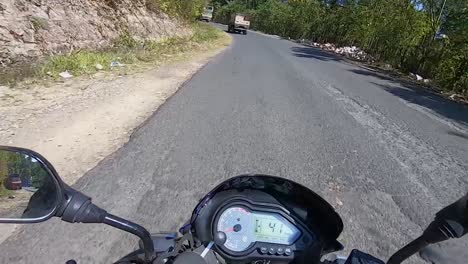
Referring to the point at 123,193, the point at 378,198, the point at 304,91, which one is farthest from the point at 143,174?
the point at 304,91

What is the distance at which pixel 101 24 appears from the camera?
38.8 ft

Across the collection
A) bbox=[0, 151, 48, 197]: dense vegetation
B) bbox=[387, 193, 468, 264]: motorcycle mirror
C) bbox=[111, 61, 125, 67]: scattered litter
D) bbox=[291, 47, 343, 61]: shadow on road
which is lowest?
bbox=[291, 47, 343, 61]: shadow on road

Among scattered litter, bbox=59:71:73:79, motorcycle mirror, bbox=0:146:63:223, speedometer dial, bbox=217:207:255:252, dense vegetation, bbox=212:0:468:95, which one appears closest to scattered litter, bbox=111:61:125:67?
scattered litter, bbox=59:71:73:79

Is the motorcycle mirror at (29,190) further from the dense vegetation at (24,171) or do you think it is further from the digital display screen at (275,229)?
the digital display screen at (275,229)

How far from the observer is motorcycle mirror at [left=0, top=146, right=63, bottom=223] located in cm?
112

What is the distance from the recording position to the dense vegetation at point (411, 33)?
1502 centimetres

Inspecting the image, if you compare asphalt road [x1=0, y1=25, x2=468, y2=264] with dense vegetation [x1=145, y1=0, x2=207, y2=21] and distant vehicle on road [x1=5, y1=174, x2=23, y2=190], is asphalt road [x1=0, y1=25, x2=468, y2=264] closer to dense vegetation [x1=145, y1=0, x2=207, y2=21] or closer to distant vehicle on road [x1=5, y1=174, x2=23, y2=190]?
distant vehicle on road [x1=5, y1=174, x2=23, y2=190]

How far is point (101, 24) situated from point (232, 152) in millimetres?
9051

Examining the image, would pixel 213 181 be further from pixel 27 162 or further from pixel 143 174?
pixel 27 162

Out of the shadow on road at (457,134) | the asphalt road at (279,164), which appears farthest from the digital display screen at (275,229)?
the shadow on road at (457,134)

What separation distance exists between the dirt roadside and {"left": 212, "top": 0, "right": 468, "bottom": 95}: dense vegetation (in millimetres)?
12064

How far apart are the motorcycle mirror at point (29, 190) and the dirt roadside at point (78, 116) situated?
1.90 meters

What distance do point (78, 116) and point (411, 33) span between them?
19344 millimetres

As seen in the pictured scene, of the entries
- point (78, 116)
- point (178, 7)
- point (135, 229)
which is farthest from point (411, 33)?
point (135, 229)
